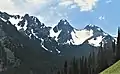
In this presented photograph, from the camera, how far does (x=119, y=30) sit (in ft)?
643

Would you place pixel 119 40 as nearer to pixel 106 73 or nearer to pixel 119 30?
pixel 119 30

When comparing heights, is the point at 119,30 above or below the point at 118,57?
above

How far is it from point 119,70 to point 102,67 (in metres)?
152

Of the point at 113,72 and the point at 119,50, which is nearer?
the point at 113,72

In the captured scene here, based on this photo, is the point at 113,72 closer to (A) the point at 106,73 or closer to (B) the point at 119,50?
(A) the point at 106,73

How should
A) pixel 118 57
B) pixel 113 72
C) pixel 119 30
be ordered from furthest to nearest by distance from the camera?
pixel 119 30, pixel 118 57, pixel 113 72

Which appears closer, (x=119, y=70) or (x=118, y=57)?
(x=119, y=70)

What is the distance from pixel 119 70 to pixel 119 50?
13767 cm

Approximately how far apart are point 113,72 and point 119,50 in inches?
5438

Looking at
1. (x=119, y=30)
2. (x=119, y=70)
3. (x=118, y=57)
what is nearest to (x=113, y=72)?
(x=119, y=70)

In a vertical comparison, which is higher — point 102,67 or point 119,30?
point 119,30

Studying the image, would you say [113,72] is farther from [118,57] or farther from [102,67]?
[102,67]

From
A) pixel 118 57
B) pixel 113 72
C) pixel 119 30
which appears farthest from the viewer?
pixel 119 30

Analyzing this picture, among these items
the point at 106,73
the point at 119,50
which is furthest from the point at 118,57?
the point at 106,73
